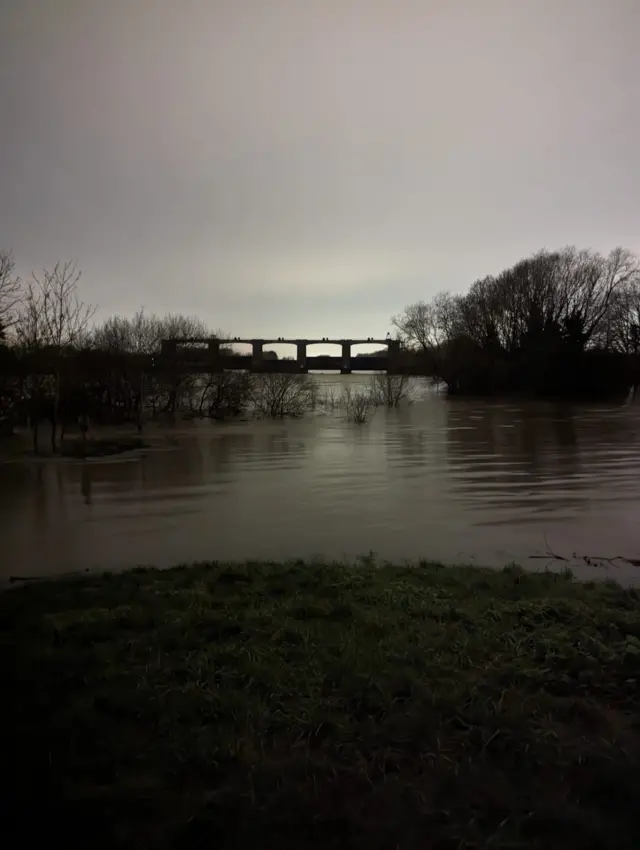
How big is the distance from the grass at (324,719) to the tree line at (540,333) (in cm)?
5242

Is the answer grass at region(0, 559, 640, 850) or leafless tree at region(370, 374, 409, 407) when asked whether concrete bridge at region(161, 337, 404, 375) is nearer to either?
leafless tree at region(370, 374, 409, 407)

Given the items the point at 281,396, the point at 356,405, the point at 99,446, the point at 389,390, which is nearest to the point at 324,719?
the point at 99,446

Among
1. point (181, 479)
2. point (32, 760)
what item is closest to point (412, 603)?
point (32, 760)

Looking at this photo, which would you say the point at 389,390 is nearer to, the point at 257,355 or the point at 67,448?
the point at 257,355

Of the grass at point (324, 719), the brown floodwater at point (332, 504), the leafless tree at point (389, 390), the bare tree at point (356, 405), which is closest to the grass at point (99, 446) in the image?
the brown floodwater at point (332, 504)

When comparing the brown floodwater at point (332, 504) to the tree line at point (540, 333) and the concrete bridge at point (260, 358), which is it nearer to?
the concrete bridge at point (260, 358)

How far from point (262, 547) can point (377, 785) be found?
5.94 metres

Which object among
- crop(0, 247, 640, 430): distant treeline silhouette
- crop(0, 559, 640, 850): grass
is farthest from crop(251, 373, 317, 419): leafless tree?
crop(0, 559, 640, 850): grass

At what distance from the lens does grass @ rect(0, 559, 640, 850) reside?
9.69ft

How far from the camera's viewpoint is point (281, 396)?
37500mm

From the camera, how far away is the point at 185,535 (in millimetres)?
9719

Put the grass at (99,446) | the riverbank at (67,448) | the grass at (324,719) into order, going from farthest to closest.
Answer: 1. the grass at (99,446)
2. the riverbank at (67,448)
3. the grass at (324,719)

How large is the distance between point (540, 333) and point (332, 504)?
50061 mm

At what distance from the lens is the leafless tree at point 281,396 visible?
37500mm
